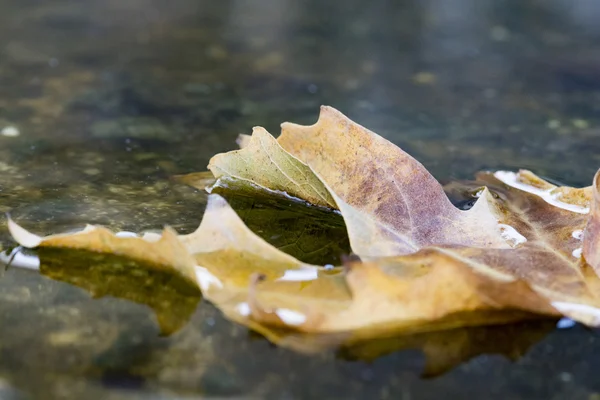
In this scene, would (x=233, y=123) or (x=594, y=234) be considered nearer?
(x=594, y=234)

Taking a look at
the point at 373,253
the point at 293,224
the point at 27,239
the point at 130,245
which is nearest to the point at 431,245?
the point at 373,253

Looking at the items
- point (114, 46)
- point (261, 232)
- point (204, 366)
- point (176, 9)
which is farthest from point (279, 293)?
point (176, 9)

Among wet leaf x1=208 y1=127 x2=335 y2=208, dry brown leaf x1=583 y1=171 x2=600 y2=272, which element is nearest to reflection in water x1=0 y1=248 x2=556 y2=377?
dry brown leaf x1=583 y1=171 x2=600 y2=272

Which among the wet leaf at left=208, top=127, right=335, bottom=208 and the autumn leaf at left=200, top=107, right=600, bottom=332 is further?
the wet leaf at left=208, top=127, right=335, bottom=208

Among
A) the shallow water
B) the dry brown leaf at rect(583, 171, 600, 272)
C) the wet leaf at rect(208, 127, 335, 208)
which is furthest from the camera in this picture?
the wet leaf at rect(208, 127, 335, 208)

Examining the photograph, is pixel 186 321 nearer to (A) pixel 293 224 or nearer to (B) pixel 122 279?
(B) pixel 122 279

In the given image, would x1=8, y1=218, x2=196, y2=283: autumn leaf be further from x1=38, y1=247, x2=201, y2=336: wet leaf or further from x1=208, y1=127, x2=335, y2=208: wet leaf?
x1=208, y1=127, x2=335, y2=208: wet leaf

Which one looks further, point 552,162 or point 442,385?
point 552,162

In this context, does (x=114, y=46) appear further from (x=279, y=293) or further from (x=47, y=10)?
(x=279, y=293)

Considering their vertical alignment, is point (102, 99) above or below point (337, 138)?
below
